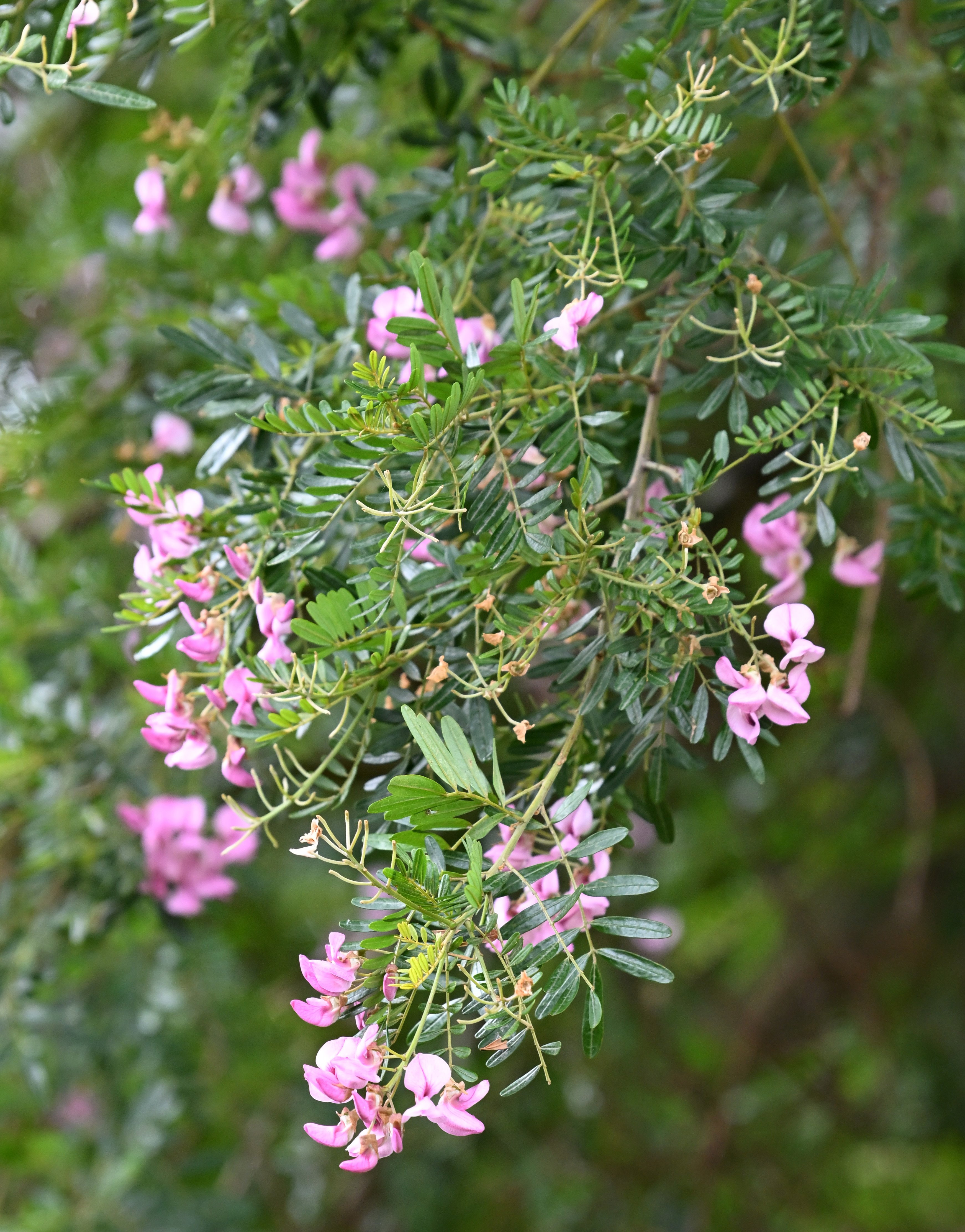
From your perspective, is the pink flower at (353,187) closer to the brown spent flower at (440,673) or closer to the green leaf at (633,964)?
the brown spent flower at (440,673)

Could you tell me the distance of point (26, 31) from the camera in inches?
20.3

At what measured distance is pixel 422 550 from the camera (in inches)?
22.2

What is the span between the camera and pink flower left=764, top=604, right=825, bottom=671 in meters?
0.44

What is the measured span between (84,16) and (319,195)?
40 cm

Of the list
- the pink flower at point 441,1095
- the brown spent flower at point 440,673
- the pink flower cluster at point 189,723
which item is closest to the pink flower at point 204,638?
the pink flower cluster at point 189,723

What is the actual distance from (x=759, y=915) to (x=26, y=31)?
1.81 m

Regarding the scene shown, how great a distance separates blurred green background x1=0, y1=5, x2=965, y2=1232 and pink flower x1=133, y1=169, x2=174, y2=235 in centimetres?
8

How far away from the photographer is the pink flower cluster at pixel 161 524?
1.81 ft

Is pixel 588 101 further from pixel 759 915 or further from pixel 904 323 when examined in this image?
pixel 759 915

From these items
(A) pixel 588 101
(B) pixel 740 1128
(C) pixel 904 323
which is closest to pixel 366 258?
(C) pixel 904 323

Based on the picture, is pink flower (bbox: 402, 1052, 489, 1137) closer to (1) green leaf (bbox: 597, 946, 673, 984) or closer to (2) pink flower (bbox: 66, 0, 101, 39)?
(1) green leaf (bbox: 597, 946, 673, 984)

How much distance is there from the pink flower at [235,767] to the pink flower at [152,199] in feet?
1.45

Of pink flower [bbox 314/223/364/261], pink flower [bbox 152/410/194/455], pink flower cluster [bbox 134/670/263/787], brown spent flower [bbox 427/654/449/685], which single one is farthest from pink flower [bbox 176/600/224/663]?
pink flower [bbox 314/223/364/261]

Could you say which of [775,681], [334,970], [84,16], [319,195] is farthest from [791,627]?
[319,195]
